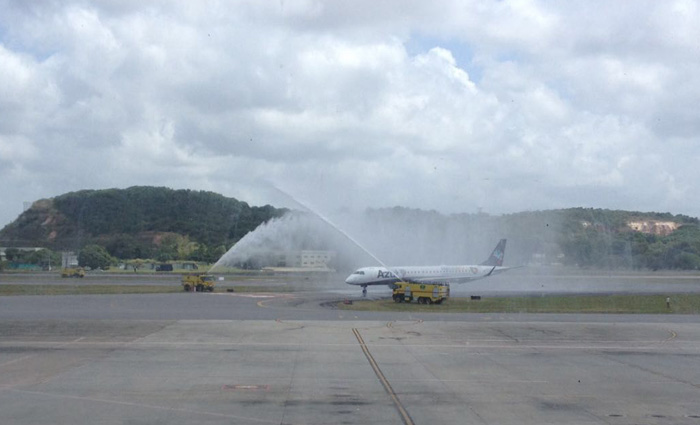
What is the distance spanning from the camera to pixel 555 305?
6244 centimetres

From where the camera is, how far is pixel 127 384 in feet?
72.3

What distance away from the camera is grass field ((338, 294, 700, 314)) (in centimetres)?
5659

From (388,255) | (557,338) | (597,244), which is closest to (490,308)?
(557,338)

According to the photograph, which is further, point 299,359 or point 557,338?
point 557,338

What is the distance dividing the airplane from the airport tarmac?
26949mm

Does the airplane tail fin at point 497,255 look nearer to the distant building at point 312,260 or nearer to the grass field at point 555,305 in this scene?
the grass field at point 555,305

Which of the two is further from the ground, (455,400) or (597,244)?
(597,244)

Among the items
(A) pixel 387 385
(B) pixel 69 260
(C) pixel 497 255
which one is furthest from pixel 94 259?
(A) pixel 387 385

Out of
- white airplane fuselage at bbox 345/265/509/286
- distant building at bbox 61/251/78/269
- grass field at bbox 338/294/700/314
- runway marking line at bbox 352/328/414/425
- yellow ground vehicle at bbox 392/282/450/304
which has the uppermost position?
distant building at bbox 61/251/78/269

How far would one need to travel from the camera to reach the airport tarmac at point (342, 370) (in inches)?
725

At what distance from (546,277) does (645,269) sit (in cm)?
2997

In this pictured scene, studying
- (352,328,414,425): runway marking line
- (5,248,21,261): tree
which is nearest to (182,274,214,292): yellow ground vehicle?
(352,328,414,425): runway marking line

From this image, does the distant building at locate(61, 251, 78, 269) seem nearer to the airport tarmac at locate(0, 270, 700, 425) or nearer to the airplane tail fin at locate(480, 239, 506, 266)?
the airplane tail fin at locate(480, 239, 506, 266)

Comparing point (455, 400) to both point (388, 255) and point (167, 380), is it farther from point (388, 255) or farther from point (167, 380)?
point (388, 255)
